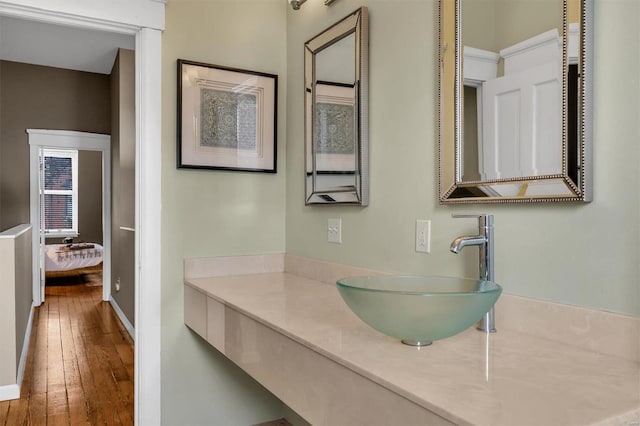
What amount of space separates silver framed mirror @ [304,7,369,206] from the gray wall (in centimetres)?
270

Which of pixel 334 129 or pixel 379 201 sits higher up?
pixel 334 129

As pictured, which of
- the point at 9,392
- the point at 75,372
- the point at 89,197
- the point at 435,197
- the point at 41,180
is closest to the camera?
the point at 435,197

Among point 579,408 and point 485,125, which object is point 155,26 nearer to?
point 485,125

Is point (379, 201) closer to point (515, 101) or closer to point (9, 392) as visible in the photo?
point (515, 101)

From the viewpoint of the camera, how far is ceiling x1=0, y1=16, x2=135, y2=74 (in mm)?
4309

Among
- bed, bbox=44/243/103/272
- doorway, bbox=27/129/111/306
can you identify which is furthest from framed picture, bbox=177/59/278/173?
bed, bbox=44/243/103/272

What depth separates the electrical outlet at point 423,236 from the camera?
1620 mm

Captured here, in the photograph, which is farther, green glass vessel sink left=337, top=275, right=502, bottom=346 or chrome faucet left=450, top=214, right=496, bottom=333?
chrome faucet left=450, top=214, right=496, bottom=333

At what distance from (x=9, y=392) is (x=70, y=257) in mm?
4451

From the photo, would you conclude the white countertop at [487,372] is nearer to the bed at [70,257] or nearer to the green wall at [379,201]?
the green wall at [379,201]

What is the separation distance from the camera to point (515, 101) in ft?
4.31

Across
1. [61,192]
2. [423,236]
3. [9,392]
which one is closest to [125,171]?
[9,392]

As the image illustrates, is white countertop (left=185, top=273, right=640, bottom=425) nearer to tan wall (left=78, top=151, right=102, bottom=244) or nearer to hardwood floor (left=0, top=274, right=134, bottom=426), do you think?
hardwood floor (left=0, top=274, right=134, bottom=426)

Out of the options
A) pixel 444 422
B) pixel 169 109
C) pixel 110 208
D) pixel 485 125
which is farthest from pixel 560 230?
pixel 110 208
